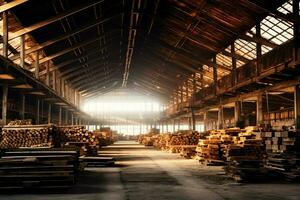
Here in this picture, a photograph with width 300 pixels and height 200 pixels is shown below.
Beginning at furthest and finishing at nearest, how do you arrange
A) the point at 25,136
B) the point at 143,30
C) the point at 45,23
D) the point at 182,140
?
1. the point at 143,30
2. the point at 182,140
3. the point at 45,23
4. the point at 25,136

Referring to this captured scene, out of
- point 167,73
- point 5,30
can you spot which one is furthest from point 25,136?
point 167,73

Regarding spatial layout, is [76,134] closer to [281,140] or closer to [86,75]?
[281,140]

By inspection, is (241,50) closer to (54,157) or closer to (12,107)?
(12,107)

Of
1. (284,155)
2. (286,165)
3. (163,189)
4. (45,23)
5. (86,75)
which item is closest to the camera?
(163,189)

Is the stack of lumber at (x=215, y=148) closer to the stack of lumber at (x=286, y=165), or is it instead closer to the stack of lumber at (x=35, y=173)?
the stack of lumber at (x=286, y=165)

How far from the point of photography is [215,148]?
20.5 m

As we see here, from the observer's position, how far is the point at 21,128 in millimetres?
18422

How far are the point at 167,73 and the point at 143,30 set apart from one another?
14.1m

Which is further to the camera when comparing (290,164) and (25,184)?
(290,164)

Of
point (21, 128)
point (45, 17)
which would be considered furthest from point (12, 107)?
point (21, 128)

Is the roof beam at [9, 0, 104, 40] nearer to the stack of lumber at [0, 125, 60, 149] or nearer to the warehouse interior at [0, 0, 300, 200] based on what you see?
the warehouse interior at [0, 0, 300, 200]

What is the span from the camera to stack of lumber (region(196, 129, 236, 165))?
20239 millimetres

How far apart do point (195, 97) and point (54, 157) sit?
28969mm

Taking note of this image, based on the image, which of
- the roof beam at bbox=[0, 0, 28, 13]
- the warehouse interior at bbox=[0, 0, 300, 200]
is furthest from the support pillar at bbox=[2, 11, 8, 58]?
the roof beam at bbox=[0, 0, 28, 13]
